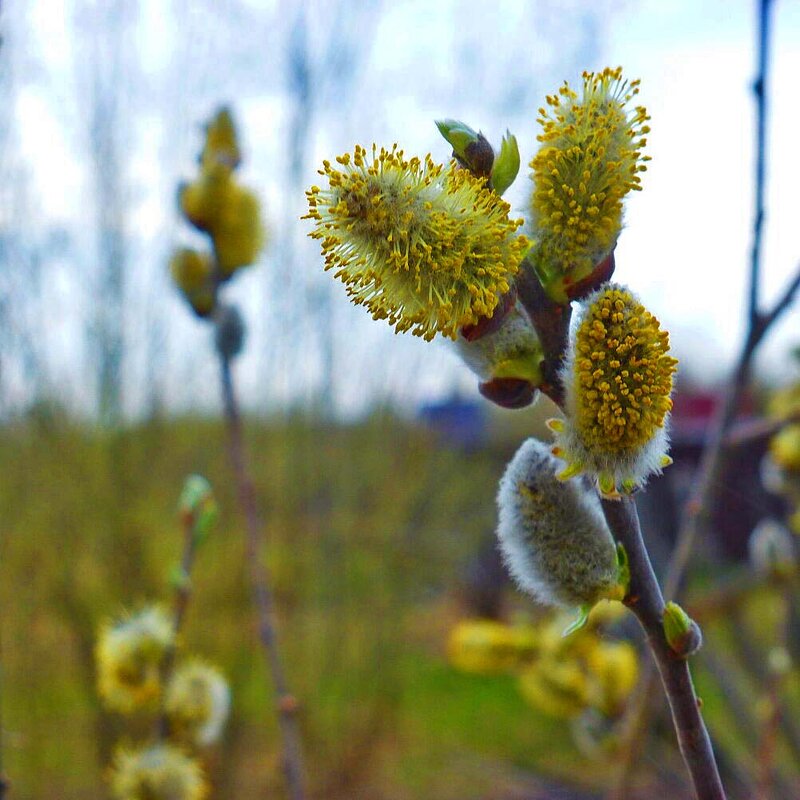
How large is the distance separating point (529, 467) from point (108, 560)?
2.81 m

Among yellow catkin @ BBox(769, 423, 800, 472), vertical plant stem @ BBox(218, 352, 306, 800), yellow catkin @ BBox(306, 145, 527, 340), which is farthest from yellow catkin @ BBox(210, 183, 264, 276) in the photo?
yellow catkin @ BBox(769, 423, 800, 472)

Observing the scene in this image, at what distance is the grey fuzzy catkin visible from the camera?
20.4 inches

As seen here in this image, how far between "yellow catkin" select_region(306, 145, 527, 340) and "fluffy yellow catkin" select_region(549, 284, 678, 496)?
6 centimetres

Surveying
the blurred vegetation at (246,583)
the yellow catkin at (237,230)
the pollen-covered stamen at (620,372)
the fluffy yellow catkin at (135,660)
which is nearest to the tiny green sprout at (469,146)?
the pollen-covered stamen at (620,372)

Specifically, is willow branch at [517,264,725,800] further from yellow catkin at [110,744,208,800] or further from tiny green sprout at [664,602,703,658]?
yellow catkin at [110,744,208,800]

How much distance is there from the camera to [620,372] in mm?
481

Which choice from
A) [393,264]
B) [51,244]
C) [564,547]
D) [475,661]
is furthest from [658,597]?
[51,244]

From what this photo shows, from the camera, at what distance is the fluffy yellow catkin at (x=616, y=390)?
0.48 metres

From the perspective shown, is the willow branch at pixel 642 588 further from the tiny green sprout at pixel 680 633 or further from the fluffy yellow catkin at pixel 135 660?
the fluffy yellow catkin at pixel 135 660

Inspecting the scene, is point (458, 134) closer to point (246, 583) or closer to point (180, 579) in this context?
point (180, 579)

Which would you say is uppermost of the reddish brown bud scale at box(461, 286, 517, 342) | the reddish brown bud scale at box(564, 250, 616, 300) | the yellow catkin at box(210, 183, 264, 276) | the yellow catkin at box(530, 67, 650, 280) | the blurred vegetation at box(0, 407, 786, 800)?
the yellow catkin at box(210, 183, 264, 276)

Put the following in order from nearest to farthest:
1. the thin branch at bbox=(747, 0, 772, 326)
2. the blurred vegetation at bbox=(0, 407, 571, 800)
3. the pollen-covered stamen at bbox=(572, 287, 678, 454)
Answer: the pollen-covered stamen at bbox=(572, 287, 678, 454) < the thin branch at bbox=(747, 0, 772, 326) < the blurred vegetation at bbox=(0, 407, 571, 800)

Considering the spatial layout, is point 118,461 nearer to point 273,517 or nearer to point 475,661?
point 273,517

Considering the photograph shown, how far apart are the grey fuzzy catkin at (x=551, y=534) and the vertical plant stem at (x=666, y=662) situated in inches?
0.5
